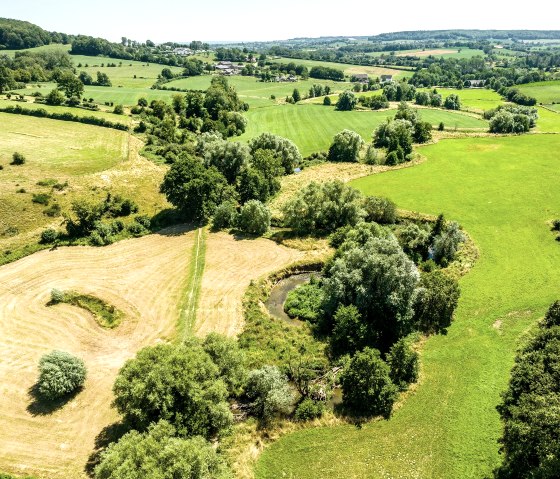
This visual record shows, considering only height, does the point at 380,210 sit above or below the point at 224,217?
below

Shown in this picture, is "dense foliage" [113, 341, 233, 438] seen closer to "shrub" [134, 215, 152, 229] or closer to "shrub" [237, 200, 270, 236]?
"shrub" [237, 200, 270, 236]

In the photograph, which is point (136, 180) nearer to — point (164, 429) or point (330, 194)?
point (330, 194)

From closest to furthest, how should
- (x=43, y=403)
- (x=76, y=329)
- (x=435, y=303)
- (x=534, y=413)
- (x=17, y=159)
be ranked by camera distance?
(x=534, y=413) → (x=43, y=403) → (x=435, y=303) → (x=76, y=329) → (x=17, y=159)

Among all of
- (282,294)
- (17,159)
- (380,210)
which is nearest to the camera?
(282,294)

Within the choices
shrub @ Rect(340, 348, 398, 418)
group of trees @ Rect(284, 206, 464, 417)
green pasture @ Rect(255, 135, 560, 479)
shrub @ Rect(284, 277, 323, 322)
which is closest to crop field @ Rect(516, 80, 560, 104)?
green pasture @ Rect(255, 135, 560, 479)

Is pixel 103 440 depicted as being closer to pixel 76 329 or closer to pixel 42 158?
pixel 76 329

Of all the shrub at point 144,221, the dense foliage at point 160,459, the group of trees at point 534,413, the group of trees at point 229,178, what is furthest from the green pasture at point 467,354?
the shrub at point 144,221

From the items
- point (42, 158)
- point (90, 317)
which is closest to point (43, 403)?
point (90, 317)

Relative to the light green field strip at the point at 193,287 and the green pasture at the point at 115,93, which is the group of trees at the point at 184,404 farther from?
the green pasture at the point at 115,93
